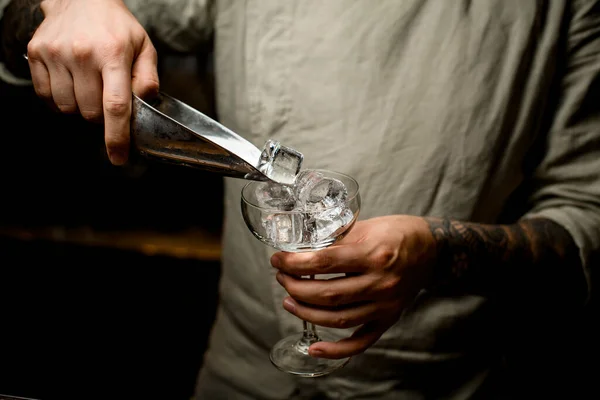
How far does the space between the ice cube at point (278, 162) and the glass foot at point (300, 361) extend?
460mm

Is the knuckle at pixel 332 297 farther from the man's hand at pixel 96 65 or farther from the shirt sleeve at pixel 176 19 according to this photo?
the shirt sleeve at pixel 176 19

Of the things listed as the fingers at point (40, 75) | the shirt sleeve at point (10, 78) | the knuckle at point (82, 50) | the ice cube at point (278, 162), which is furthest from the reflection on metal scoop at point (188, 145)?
the shirt sleeve at point (10, 78)

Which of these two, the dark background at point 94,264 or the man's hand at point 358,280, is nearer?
the man's hand at point 358,280

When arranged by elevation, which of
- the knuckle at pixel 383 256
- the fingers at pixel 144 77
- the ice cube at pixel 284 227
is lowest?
the knuckle at pixel 383 256

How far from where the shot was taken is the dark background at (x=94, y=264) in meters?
3.32

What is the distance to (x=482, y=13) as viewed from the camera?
139 centimetres

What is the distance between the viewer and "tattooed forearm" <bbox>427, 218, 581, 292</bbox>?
1.34 metres

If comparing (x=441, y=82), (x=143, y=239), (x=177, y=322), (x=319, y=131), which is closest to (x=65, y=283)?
(x=143, y=239)

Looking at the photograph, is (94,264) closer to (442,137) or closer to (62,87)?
(62,87)

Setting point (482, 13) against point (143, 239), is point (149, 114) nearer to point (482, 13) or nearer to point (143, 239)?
point (482, 13)

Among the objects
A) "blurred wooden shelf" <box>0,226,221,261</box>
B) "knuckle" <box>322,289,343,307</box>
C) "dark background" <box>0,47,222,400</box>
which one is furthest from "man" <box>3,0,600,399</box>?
"blurred wooden shelf" <box>0,226,221,261</box>

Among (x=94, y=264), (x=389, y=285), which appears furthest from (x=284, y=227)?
(x=94, y=264)

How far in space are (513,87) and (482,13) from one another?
21 centimetres

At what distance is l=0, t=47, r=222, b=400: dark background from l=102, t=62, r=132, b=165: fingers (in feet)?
7.34
